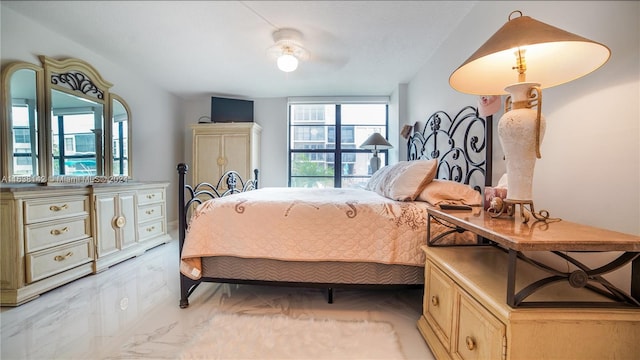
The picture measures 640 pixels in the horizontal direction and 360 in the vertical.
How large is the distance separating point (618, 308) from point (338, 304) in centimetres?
132

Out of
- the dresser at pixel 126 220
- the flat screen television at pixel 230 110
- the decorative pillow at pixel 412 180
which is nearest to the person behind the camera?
the decorative pillow at pixel 412 180

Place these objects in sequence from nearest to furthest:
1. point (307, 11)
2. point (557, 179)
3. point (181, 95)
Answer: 1. point (557, 179)
2. point (307, 11)
3. point (181, 95)

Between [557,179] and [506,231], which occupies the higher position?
[557,179]

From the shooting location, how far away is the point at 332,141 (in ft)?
14.4

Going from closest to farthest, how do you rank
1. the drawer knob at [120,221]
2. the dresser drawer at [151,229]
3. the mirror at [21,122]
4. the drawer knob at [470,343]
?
the drawer knob at [470,343], the mirror at [21,122], the drawer knob at [120,221], the dresser drawer at [151,229]

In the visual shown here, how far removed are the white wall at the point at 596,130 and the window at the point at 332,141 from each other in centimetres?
296

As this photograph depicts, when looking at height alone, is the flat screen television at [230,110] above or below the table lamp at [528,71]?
above

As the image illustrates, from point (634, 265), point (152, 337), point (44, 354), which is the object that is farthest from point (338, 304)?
point (44, 354)

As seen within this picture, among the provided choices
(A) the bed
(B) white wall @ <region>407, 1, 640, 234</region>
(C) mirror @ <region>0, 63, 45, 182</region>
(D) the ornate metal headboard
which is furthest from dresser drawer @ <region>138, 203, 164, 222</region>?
(B) white wall @ <region>407, 1, 640, 234</region>

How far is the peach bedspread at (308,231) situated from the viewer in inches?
57.1

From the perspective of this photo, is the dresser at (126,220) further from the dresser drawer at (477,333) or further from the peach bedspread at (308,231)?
the dresser drawer at (477,333)

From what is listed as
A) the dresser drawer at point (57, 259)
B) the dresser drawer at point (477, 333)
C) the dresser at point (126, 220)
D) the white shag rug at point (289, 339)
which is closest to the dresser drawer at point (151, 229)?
the dresser at point (126, 220)

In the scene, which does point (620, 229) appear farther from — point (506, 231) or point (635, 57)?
point (635, 57)

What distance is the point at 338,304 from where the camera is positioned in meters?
1.69
